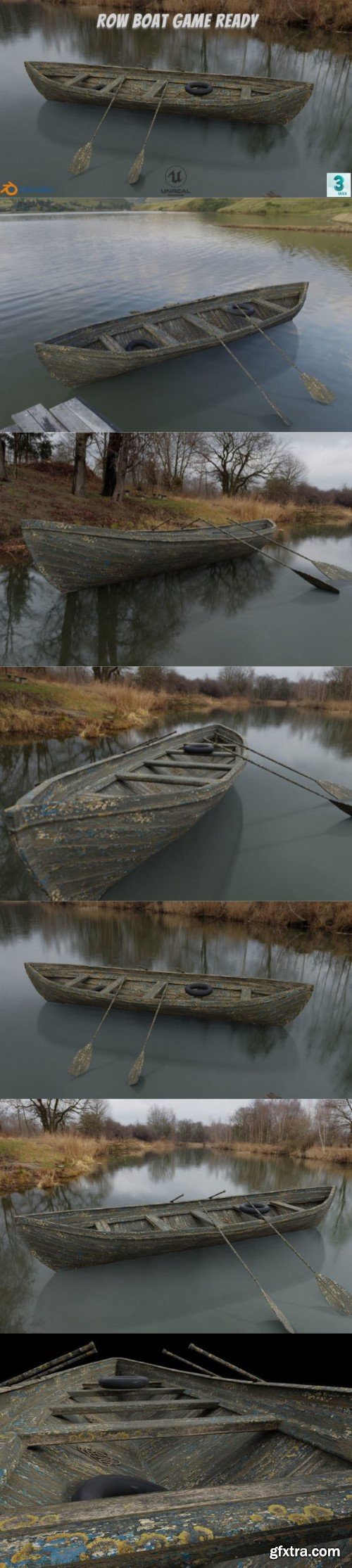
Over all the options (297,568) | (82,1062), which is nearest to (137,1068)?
(82,1062)

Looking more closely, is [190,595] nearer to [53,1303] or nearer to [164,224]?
[164,224]

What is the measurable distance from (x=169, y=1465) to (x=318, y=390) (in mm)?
3747

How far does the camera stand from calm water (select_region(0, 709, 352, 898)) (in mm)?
4246

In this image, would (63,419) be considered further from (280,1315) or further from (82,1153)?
(280,1315)

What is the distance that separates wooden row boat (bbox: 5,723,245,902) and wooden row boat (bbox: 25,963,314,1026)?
0.48 meters

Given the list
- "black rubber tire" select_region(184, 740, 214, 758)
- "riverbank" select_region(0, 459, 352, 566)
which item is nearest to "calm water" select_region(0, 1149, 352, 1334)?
"black rubber tire" select_region(184, 740, 214, 758)

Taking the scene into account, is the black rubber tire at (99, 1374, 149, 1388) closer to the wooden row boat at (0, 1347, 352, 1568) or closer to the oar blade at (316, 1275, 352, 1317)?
the wooden row boat at (0, 1347, 352, 1568)

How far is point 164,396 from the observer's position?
405 cm

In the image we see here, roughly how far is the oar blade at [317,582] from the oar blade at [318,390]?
69 cm

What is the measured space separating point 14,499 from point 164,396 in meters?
0.75

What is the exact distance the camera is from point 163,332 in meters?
3.97

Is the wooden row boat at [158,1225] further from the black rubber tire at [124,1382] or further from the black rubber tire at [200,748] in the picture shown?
the black rubber tire at [200,748]

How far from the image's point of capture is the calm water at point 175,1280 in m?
4.14

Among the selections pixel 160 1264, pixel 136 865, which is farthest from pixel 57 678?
pixel 160 1264
